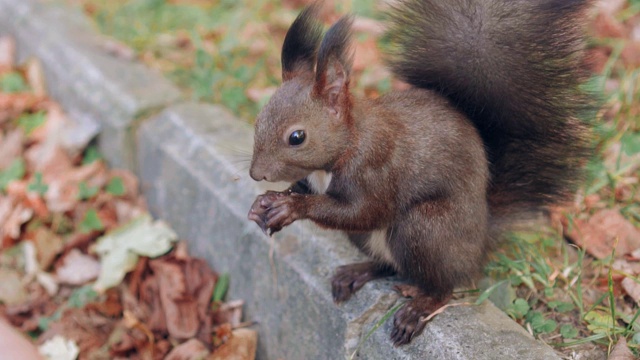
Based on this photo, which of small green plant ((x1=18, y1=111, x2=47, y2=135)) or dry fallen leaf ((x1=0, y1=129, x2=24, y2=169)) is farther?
small green plant ((x1=18, y1=111, x2=47, y2=135))

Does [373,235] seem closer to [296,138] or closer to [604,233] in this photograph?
[296,138]

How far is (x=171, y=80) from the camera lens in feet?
10.1

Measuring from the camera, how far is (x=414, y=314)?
66.4 inches

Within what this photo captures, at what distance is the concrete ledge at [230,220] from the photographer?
65.9 inches

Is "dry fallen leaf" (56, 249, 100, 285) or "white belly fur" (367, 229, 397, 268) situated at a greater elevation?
"white belly fur" (367, 229, 397, 268)

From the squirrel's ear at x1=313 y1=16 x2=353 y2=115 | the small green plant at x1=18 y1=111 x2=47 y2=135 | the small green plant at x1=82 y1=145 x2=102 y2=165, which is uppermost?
the squirrel's ear at x1=313 y1=16 x2=353 y2=115

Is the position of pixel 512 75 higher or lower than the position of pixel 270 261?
higher

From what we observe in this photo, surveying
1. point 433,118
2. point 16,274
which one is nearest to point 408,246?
point 433,118

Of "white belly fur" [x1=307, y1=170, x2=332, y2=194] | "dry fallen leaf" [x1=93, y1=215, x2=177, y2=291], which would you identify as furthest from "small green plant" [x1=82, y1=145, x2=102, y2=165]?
"white belly fur" [x1=307, y1=170, x2=332, y2=194]

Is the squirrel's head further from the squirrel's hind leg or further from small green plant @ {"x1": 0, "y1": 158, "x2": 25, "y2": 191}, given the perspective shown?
small green plant @ {"x1": 0, "y1": 158, "x2": 25, "y2": 191}

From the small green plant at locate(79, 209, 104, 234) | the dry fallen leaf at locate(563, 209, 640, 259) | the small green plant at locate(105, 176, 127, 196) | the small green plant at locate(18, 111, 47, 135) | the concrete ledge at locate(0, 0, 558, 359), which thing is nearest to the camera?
the concrete ledge at locate(0, 0, 558, 359)

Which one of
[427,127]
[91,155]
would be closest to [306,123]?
[427,127]

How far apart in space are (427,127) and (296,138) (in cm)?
32

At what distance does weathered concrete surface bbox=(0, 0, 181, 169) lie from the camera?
2869 mm
